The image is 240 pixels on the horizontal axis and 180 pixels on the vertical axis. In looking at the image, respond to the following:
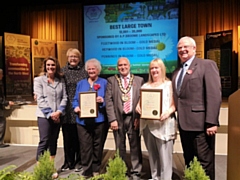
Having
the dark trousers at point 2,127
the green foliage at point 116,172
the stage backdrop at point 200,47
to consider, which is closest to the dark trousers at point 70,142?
the dark trousers at point 2,127

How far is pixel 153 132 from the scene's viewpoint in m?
2.62

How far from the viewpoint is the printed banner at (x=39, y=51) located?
6785 millimetres

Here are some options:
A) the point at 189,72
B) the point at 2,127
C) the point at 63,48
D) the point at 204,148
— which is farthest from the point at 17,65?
the point at 204,148

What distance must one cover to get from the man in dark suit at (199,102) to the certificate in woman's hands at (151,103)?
199 mm

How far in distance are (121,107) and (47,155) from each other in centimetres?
173

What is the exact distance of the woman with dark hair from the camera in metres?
2.93

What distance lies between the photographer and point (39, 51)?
6.91 metres

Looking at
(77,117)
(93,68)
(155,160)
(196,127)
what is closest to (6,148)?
(77,117)

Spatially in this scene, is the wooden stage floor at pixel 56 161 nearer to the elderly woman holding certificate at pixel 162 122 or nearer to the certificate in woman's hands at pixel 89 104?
the elderly woman holding certificate at pixel 162 122

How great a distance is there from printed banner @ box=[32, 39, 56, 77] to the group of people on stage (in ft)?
12.7

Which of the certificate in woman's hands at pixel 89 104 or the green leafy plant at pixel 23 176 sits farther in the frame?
the certificate in woman's hands at pixel 89 104

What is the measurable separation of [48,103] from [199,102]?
158 cm

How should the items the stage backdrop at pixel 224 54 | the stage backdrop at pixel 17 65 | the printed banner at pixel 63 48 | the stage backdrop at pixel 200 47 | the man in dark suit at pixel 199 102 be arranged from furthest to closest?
the printed banner at pixel 63 48 < the stage backdrop at pixel 200 47 < the stage backdrop at pixel 224 54 < the stage backdrop at pixel 17 65 < the man in dark suit at pixel 199 102

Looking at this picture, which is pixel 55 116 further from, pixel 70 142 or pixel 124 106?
pixel 124 106
